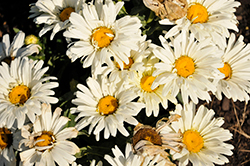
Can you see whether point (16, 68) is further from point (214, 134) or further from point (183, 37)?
point (214, 134)

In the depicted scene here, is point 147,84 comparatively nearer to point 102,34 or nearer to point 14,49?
point 102,34

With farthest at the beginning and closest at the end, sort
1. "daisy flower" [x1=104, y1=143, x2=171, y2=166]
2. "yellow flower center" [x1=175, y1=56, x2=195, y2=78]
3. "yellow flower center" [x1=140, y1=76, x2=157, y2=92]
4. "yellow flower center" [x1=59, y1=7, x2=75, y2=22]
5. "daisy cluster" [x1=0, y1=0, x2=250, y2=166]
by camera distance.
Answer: "yellow flower center" [x1=59, y1=7, x2=75, y2=22]
"yellow flower center" [x1=140, y1=76, x2=157, y2=92]
"yellow flower center" [x1=175, y1=56, x2=195, y2=78]
"daisy cluster" [x1=0, y1=0, x2=250, y2=166]
"daisy flower" [x1=104, y1=143, x2=171, y2=166]

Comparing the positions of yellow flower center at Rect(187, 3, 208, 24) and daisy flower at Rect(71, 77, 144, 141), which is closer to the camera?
daisy flower at Rect(71, 77, 144, 141)

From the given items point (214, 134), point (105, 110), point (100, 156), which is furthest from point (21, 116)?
point (214, 134)

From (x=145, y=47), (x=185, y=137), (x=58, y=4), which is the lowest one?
(x=185, y=137)

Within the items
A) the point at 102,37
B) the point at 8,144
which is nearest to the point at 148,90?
the point at 102,37

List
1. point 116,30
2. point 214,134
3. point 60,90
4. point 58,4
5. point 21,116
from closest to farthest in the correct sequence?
point 21,116, point 116,30, point 214,134, point 58,4, point 60,90

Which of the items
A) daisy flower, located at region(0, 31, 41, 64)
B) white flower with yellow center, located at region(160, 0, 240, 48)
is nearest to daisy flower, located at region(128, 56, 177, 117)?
white flower with yellow center, located at region(160, 0, 240, 48)

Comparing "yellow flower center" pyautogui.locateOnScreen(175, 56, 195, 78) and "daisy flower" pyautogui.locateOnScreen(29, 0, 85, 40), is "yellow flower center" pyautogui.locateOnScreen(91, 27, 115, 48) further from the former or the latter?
"yellow flower center" pyautogui.locateOnScreen(175, 56, 195, 78)
